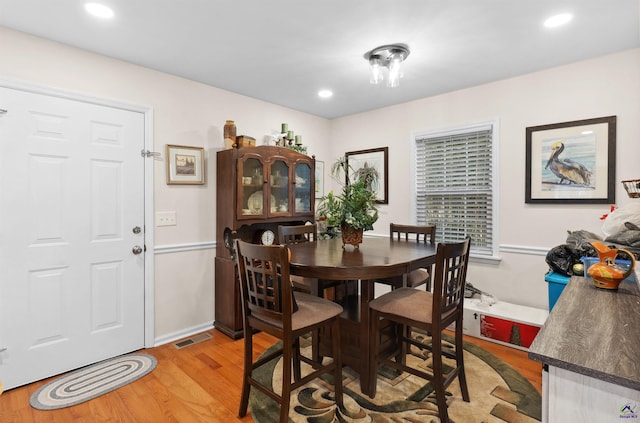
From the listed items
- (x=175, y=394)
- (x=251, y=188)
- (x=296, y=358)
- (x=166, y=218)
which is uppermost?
(x=251, y=188)

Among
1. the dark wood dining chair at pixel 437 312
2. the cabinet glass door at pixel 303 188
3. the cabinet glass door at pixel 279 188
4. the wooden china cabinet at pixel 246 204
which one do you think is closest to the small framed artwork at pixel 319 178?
the cabinet glass door at pixel 303 188

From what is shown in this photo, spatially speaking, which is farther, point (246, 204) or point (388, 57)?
point (246, 204)

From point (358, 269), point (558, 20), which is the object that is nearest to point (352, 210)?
point (358, 269)

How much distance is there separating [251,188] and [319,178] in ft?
4.82

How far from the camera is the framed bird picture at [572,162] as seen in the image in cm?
263

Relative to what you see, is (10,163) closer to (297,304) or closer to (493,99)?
(297,304)

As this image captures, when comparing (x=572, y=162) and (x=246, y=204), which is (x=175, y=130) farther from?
(x=572, y=162)

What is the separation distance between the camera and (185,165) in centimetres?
309

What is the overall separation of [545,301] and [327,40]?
2908 mm

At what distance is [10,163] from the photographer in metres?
2.21

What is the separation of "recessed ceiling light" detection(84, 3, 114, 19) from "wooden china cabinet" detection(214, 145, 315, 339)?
51.8 inches

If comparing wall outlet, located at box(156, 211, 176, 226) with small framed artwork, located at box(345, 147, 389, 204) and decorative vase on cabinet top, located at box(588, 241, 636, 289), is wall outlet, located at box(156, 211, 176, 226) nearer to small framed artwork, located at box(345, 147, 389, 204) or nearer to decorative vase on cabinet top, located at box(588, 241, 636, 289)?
small framed artwork, located at box(345, 147, 389, 204)

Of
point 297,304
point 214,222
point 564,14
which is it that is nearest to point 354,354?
point 297,304

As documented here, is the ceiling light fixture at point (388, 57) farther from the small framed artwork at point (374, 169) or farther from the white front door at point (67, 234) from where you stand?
the white front door at point (67, 234)
